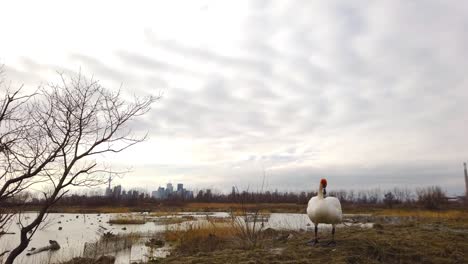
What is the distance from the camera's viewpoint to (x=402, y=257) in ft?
27.6

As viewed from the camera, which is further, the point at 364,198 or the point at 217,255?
the point at 364,198

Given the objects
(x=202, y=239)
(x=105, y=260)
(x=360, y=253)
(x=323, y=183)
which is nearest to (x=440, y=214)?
(x=202, y=239)

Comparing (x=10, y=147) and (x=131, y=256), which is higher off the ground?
(x=10, y=147)

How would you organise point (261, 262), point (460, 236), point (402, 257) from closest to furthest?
1. point (261, 262)
2. point (402, 257)
3. point (460, 236)

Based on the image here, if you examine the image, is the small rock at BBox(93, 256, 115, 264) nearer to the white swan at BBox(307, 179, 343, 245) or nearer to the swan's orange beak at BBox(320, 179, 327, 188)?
the white swan at BBox(307, 179, 343, 245)

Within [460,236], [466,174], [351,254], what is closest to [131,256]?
[351,254]

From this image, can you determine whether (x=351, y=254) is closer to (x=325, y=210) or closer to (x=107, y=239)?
(x=325, y=210)

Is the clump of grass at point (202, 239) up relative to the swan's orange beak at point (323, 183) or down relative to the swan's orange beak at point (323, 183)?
down

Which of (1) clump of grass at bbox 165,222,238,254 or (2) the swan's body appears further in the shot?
(1) clump of grass at bbox 165,222,238,254

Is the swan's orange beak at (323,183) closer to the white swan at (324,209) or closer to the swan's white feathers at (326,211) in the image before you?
the white swan at (324,209)

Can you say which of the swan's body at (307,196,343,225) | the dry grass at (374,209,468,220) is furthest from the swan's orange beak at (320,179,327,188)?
the dry grass at (374,209,468,220)

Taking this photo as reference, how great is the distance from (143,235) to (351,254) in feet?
51.0

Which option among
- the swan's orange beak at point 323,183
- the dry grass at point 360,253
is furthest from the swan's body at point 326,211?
the dry grass at point 360,253

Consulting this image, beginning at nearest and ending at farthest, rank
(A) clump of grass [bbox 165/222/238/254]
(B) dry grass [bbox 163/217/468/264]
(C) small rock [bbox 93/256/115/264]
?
(B) dry grass [bbox 163/217/468/264]
(C) small rock [bbox 93/256/115/264]
(A) clump of grass [bbox 165/222/238/254]
